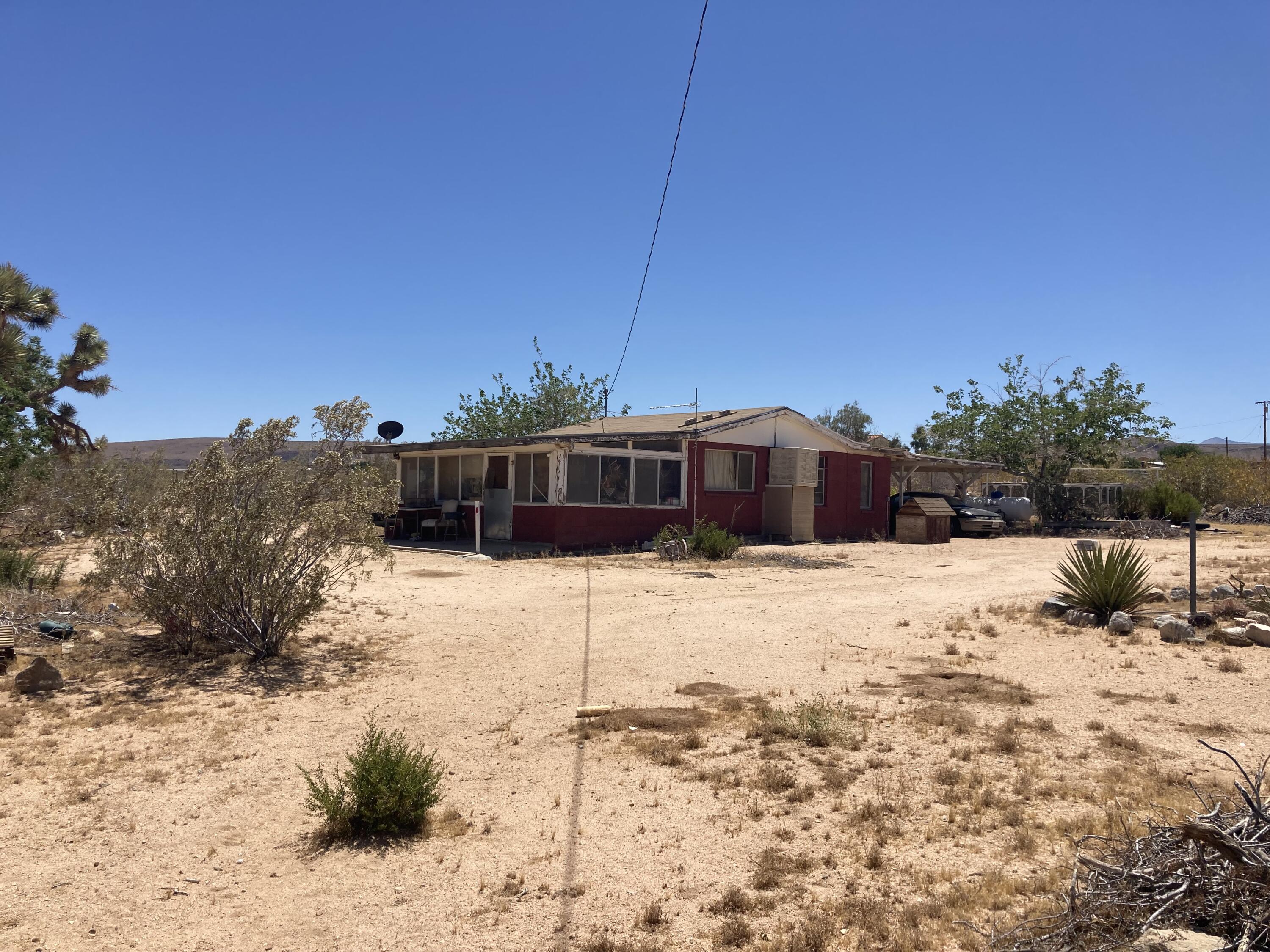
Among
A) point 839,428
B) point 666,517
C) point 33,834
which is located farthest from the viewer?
point 839,428

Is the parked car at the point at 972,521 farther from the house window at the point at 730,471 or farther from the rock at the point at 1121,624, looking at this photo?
the rock at the point at 1121,624

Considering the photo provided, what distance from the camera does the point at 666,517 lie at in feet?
68.6

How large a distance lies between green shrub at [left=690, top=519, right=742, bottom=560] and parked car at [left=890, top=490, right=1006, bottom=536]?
1033 centimetres

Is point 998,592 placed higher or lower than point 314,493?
lower

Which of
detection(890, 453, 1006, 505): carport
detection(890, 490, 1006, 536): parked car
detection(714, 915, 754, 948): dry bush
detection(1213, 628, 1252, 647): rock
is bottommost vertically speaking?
detection(714, 915, 754, 948): dry bush

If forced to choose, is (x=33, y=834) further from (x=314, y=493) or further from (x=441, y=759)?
(x=314, y=493)

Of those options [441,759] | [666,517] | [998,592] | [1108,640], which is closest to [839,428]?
[666,517]

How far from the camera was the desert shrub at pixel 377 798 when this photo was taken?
450 centimetres

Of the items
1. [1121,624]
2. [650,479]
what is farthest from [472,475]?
[1121,624]

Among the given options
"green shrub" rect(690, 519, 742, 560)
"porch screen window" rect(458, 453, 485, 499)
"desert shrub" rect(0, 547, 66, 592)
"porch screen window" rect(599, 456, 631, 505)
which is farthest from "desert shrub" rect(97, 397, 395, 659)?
"porch screen window" rect(458, 453, 485, 499)

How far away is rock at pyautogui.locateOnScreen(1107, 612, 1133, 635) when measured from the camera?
31.3 feet

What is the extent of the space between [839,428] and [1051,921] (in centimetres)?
5934

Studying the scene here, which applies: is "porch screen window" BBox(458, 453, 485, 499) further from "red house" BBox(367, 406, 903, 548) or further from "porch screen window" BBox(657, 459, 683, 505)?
"porch screen window" BBox(657, 459, 683, 505)

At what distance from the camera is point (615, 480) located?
2014cm
